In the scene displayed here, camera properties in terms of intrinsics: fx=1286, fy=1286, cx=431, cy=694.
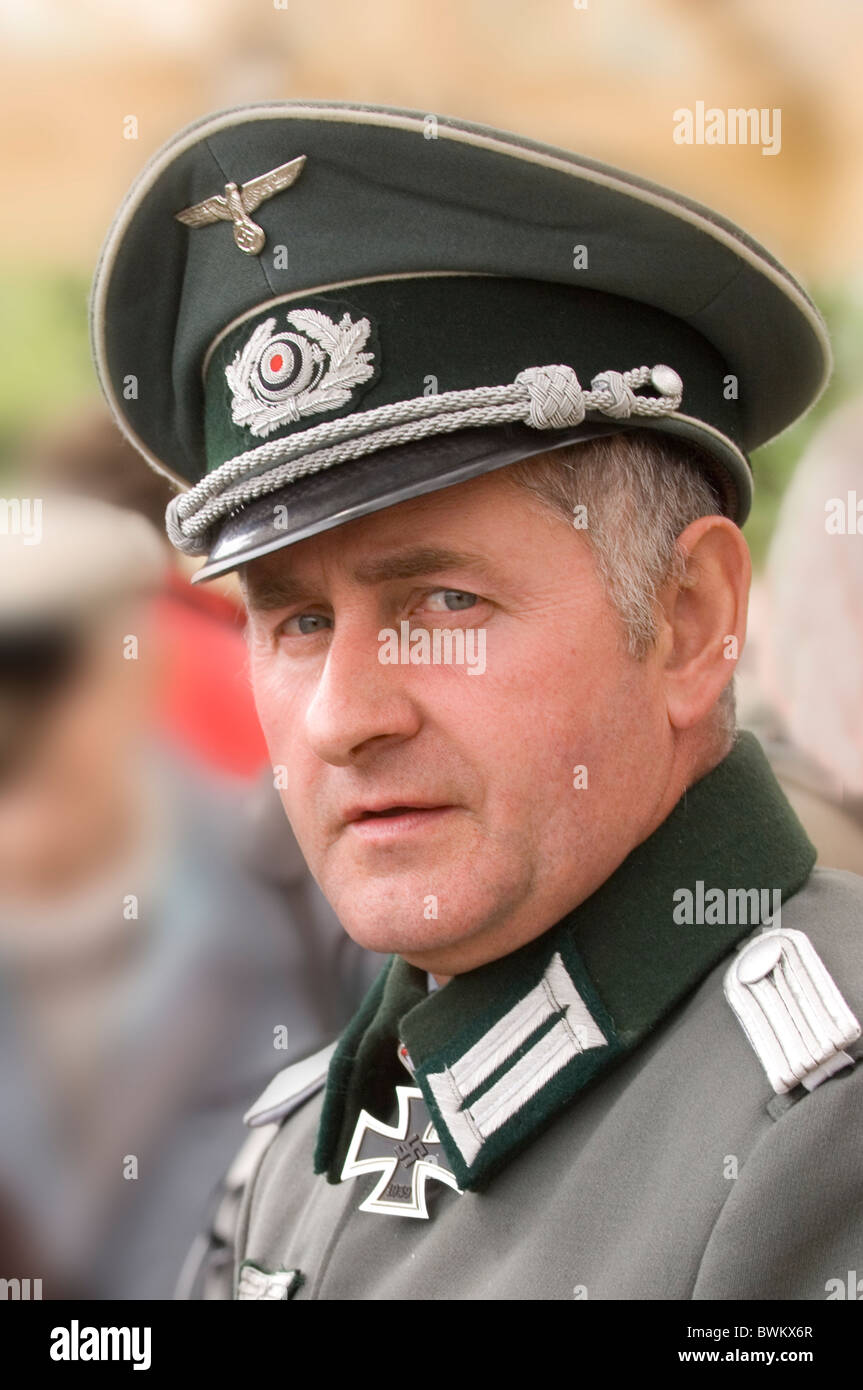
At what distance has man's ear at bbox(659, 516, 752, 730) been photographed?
4.48ft

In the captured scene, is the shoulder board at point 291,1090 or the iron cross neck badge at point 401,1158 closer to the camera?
the iron cross neck badge at point 401,1158

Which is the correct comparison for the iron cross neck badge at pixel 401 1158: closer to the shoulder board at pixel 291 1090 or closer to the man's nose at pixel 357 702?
the shoulder board at pixel 291 1090

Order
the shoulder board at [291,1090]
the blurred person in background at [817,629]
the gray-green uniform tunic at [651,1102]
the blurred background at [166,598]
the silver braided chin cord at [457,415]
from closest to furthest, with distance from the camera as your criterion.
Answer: the gray-green uniform tunic at [651,1102] → the silver braided chin cord at [457,415] → the shoulder board at [291,1090] → the blurred person in background at [817,629] → the blurred background at [166,598]

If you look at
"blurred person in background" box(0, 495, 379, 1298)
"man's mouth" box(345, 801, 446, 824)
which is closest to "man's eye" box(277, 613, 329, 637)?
"man's mouth" box(345, 801, 446, 824)

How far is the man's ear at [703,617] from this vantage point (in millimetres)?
1366

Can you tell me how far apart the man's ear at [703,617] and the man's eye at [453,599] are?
0.68ft

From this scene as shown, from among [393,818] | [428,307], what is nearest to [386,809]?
[393,818]

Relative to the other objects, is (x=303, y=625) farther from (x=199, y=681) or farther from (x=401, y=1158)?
(x=199, y=681)

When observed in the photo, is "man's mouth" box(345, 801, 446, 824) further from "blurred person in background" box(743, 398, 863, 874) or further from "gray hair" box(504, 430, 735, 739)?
"blurred person in background" box(743, 398, 863, 874)

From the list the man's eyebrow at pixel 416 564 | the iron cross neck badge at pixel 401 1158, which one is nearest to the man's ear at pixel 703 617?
the man's eyebrow at pixel 416 564

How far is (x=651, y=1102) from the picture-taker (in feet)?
4.11

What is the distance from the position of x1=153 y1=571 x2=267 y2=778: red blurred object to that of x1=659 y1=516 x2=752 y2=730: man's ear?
6.04 ft

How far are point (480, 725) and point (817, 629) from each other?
120 centimetres
